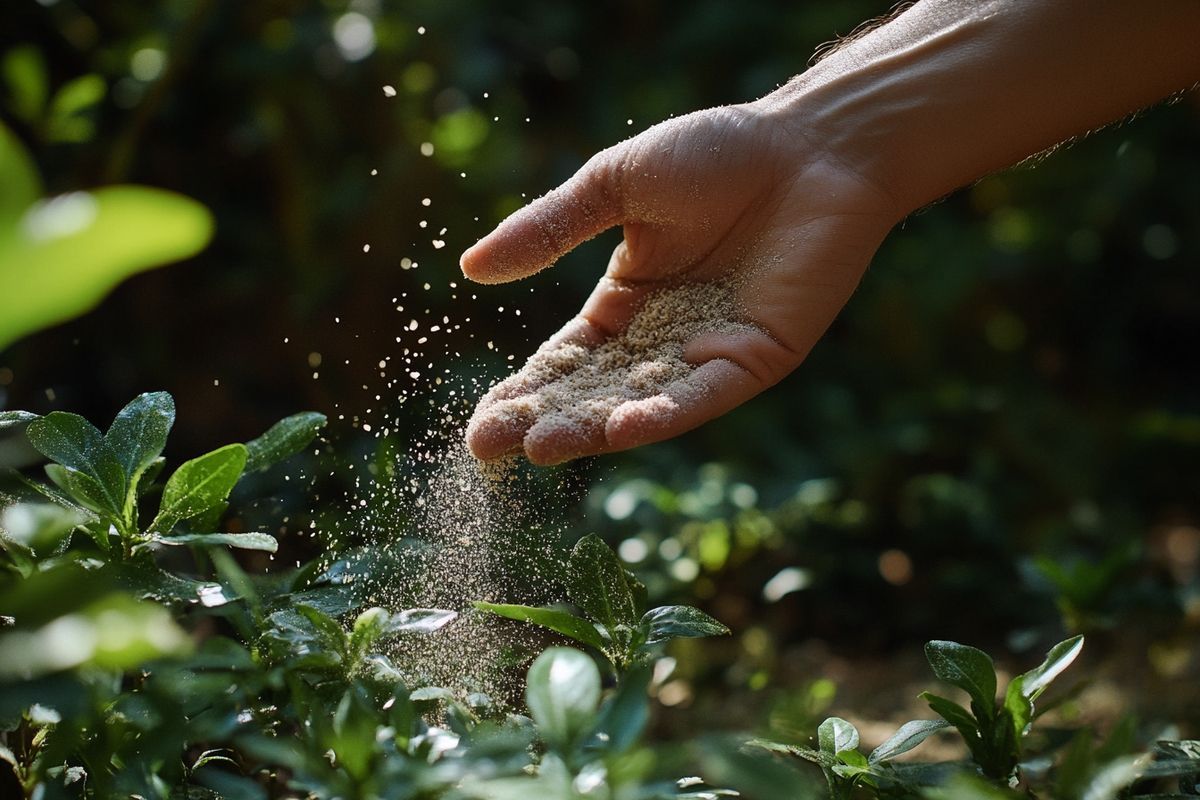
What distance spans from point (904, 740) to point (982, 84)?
0.92 metres

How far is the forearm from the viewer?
1329 mm

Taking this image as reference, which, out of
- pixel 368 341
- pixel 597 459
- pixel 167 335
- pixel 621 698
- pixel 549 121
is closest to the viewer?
pixel 621 698

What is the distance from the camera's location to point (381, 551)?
946 mm

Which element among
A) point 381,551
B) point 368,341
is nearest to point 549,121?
point 368,341

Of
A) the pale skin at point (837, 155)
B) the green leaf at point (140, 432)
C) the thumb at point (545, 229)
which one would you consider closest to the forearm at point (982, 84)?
the pale skin at point (837, 155)

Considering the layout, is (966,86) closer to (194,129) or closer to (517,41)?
(517,41)

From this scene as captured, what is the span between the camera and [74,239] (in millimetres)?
403

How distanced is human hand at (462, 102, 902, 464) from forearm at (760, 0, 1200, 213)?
5 centimetres

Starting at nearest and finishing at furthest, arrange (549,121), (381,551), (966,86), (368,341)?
(381,551) → (966,86) → (368,341) → (549,121)

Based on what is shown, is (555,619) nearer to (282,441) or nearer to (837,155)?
(282,441)

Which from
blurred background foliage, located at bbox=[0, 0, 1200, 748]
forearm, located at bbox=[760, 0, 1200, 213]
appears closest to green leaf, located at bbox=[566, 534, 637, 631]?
forearm, located at bbox=[760, 0, 1200, 213]

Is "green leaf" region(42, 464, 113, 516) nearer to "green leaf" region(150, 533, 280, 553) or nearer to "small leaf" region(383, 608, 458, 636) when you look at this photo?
"green leaf" region(150, 533, 280, 553)

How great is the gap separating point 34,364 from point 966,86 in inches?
69.5

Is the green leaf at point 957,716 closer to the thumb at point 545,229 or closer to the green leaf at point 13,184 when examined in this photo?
the green leaf at point 13,184
